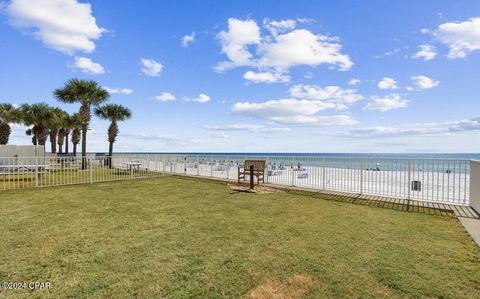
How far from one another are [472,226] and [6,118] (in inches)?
1496

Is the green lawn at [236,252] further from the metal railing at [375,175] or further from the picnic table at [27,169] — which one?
the picnic table at [27,169]

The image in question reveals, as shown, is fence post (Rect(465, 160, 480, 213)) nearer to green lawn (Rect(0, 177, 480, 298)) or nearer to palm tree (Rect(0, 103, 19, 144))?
green lawn (Rect(0, 177, 480, 298))

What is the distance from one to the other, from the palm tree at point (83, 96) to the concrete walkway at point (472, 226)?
23129 millimetres

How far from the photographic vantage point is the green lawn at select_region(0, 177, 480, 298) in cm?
282

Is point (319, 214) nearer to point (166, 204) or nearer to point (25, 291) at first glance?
point (166, 204)

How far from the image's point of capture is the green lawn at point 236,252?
282cm

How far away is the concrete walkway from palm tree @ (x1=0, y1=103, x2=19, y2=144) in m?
37.7

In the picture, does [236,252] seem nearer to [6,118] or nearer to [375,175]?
[375,175]

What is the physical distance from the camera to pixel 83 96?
74.5 feet

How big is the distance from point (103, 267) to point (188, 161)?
12.9 metres

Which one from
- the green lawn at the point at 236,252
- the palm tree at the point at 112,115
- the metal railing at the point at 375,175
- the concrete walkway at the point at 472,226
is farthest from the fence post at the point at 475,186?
the palm tree at the point at 112,115

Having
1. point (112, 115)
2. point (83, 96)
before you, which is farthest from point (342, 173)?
point (112, 115)

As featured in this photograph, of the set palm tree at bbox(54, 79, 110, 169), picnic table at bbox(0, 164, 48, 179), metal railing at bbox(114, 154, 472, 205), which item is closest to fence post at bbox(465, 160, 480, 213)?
metal railing at bbox(114, 154, 472, 205)

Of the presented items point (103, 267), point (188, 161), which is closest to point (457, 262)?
point (103, 267)
